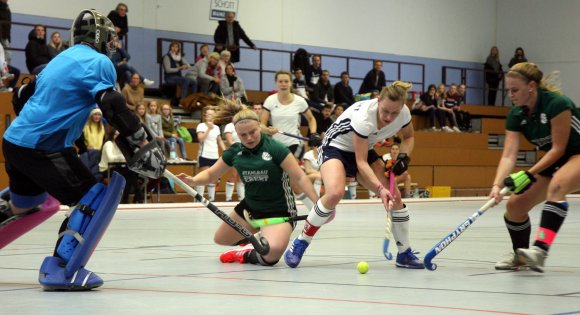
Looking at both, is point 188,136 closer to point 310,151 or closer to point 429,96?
point 310,151

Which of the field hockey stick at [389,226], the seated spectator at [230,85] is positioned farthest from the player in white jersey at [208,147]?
the field hockey stick at [389,226]

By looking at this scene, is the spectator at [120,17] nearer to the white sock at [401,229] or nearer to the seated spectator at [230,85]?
the seated spectator at [230,85]

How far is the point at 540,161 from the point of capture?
6059mm

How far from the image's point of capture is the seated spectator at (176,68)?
19109mm

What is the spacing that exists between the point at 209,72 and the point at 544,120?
13548mm

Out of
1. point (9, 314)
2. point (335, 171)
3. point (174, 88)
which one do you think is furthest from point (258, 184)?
point (174, 88)

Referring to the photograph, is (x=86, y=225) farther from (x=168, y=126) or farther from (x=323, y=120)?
(x=323, y=120)

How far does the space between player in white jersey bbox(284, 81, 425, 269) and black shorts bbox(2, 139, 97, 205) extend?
1734 millimetres

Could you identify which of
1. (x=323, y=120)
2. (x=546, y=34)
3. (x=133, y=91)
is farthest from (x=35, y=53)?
(x=546, y=34)

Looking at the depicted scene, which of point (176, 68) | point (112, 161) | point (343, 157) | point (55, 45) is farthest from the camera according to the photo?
point (176, 68)

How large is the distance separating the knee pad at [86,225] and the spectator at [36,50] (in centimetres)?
1210

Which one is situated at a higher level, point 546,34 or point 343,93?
point 546,34

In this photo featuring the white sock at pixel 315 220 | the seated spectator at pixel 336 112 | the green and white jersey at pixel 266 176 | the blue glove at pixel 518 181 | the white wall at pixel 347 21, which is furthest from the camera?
the white wall at pixel 347 21

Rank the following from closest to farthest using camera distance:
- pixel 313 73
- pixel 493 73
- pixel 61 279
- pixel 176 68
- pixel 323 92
→ pixel 61 279
pixel 176 68
pixel 323 92
pixel 313 73
pixel 493 73
